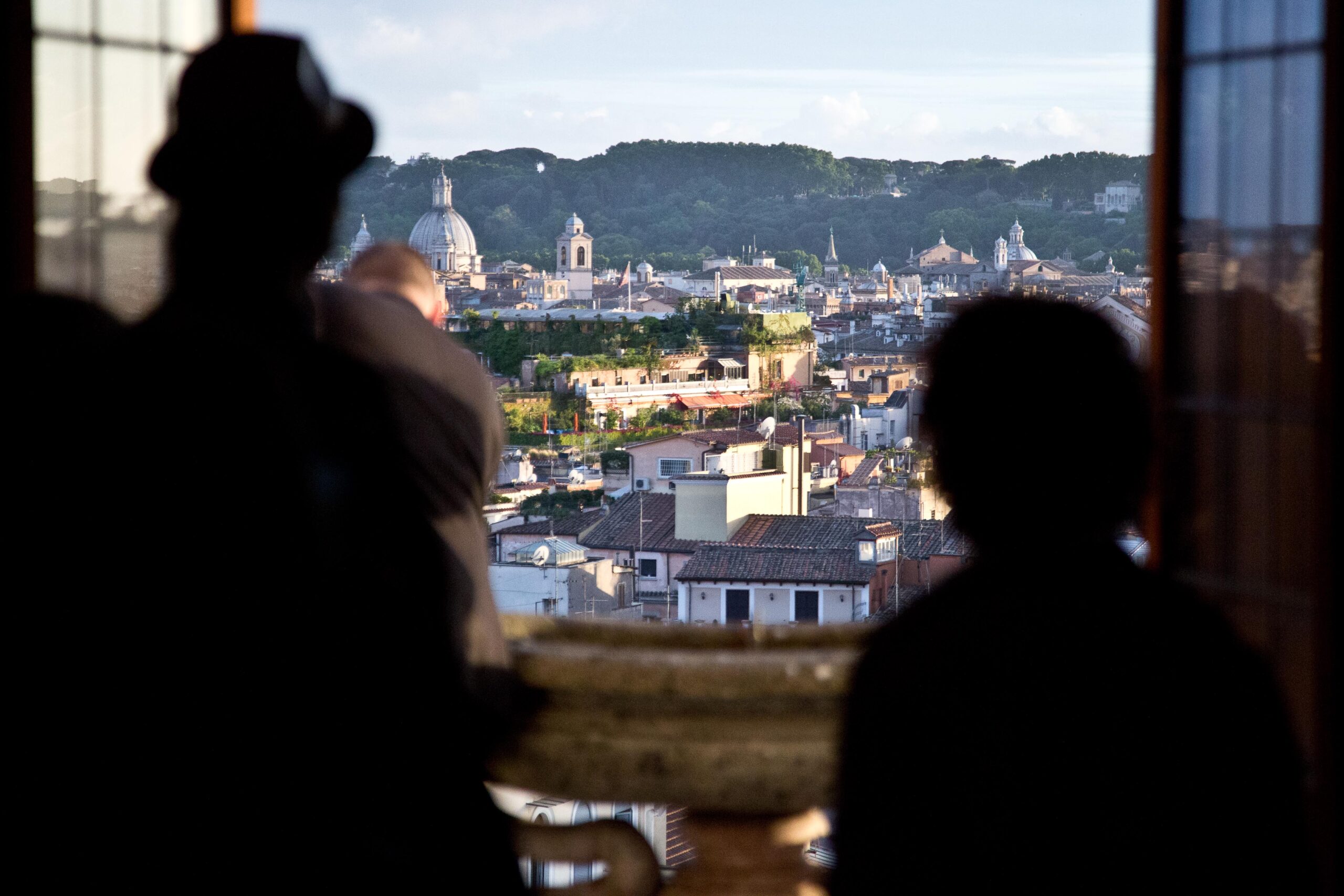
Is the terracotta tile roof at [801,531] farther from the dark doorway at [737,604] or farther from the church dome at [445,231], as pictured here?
the church dome at [445,231]

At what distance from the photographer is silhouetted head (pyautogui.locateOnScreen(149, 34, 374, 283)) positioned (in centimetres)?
74

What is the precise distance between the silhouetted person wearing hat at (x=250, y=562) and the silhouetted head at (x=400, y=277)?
1.05 feet

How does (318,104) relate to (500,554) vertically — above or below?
above

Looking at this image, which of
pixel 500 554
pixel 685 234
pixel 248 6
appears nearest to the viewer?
pixel 248 6

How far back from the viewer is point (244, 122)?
74 centimetres

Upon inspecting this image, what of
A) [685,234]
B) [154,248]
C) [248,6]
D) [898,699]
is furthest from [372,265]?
[685,234]

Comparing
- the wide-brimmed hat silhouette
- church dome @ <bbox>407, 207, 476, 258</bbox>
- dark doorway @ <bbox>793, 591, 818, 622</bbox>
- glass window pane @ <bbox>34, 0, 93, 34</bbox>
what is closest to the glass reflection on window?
glass window pane @ <bbox>34, 0, 93, 34</bbox>

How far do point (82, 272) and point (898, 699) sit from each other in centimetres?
81

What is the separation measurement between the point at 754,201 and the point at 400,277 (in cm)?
992

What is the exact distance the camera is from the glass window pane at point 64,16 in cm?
111

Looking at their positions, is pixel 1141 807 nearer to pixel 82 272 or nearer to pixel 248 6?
pixel 82 272

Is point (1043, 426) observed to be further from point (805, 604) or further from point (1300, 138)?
point (805, 604)

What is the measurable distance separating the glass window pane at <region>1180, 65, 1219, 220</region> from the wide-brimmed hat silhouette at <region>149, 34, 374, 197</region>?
71 centimetres

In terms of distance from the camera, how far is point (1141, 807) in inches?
26.6
